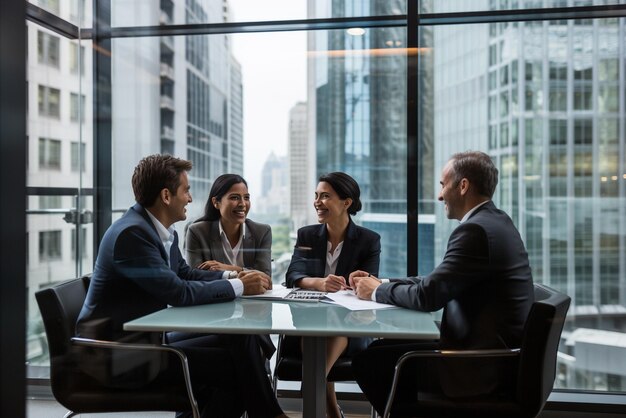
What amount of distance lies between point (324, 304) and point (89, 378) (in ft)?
2.92

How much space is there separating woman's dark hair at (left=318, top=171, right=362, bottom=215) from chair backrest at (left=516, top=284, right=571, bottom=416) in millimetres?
1292

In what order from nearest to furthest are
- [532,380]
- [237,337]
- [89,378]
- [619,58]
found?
[532,380]
[89,378]
[237,337]
[619,58]

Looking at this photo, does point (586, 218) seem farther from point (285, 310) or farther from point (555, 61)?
point (285, 310)

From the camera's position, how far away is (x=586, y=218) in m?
3.13

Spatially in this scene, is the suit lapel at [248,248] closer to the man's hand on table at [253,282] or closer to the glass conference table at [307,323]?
the man's hand on table at [253,282]

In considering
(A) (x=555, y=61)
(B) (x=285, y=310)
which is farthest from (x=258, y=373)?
(A) (x=555, y=61)

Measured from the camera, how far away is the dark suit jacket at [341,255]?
2.72 m

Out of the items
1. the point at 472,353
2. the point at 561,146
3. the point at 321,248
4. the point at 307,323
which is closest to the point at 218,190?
the point at 321,248

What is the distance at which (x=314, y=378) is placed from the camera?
2.06 meters

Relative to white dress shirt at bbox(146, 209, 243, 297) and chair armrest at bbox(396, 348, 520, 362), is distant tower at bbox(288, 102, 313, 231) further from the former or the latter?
chair armrest at bbox(396, 348, 520, 362)

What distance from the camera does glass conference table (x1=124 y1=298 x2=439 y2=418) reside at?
5.78ft

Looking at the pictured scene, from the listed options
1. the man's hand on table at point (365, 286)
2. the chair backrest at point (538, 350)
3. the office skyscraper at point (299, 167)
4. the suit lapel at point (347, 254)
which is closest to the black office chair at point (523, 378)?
the chair backrest at point (538, 350)

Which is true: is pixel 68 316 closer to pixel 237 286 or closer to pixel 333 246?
pixel 237 286

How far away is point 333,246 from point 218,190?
0.71m
